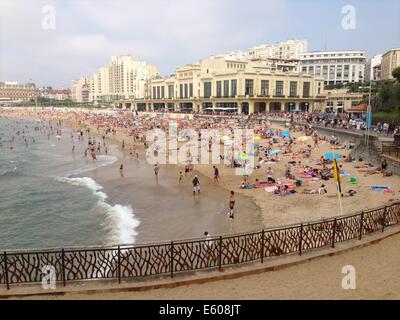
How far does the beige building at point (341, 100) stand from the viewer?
245 feet

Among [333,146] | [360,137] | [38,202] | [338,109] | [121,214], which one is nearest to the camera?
[121,214]

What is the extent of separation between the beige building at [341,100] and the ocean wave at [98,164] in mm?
52565

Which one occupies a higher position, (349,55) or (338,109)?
(349,55)

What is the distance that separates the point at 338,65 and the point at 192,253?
128186 mm

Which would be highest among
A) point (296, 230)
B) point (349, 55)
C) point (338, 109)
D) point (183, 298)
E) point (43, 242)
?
point (349, 55)

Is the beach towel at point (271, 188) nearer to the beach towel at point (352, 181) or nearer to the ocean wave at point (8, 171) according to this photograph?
the beach towel at point (352, 181)

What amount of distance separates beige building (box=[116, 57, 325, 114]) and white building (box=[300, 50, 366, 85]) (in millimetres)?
37988

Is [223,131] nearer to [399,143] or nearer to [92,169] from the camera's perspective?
[92,169]

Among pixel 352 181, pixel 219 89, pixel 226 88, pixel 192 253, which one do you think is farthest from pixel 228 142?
pixel 219 89

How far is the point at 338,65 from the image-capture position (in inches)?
4830

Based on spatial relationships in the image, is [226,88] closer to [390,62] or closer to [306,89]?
[306,89]

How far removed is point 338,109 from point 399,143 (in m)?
62.2

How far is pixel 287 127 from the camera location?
171 ft

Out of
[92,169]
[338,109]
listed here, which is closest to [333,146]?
[92,169]
